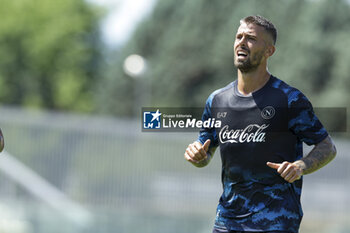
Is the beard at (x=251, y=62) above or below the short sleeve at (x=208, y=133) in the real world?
above

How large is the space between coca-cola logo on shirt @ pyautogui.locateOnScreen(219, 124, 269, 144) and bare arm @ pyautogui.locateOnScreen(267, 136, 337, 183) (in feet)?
1.17

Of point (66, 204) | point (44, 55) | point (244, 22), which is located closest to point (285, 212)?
point (244, 22)

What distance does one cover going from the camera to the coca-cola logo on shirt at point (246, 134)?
5.10 m

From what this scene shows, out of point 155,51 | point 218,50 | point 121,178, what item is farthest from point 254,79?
point 155,51

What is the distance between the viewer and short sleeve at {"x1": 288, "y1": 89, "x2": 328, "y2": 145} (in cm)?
507

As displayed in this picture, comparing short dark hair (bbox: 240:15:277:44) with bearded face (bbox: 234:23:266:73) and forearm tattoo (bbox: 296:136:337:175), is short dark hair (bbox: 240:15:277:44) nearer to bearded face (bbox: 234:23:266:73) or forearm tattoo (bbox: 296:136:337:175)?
bearded face (bbox: 234:23:266:73)

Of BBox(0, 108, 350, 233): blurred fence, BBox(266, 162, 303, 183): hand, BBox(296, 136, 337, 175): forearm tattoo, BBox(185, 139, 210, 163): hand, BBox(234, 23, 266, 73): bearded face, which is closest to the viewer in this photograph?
BBox(266, 162, 303, 183): hand

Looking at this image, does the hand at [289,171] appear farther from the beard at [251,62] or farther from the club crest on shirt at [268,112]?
the beard at [251,62]

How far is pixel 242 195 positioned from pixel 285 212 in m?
0.33

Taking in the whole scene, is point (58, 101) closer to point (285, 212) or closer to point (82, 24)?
point (82, 24)

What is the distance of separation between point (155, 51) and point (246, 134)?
4848 cm

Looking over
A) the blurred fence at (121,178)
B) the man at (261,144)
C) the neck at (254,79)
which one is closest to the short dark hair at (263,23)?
the man at (261,144)

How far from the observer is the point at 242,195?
516 centimetres

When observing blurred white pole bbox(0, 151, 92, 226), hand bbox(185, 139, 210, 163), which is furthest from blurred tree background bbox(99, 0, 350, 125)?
hand bbox(185, 139, 210, 163)
